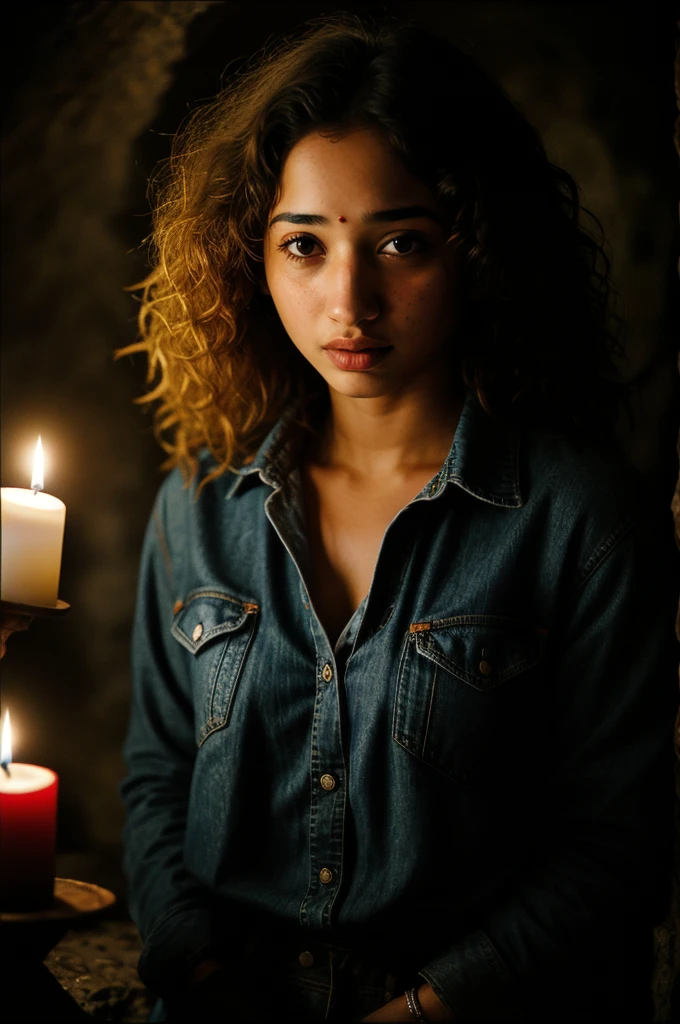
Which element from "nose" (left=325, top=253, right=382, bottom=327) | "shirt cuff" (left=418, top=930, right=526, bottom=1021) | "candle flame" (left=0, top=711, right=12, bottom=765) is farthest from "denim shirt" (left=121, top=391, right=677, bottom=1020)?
"candle flame" (left=0, top=711, right=12, bottom=765)

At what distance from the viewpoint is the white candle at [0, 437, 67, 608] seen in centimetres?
75

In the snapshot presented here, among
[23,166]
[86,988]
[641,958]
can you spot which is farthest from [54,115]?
[641,958]

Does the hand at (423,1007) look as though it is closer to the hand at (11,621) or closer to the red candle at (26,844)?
the red candle at (26,844)

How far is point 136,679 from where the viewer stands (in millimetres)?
1305

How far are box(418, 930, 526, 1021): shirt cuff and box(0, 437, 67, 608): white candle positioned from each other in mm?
609

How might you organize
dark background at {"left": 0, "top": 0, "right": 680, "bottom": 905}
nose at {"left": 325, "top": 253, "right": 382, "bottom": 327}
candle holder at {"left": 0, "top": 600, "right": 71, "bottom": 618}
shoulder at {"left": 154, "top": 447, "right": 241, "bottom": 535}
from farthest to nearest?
shoulder at {"left": 154, "top": 447, "right": 241, "bottom": 535}, dark background at {"left": 0, "top": 0, "right": 680, "bottom": 905}, nose at {"left": 325, "top": 253, "right": 382, "bottom": 327}, candle holder at {"left": 0, "top": 600, "right": 71, "bottom": 618}

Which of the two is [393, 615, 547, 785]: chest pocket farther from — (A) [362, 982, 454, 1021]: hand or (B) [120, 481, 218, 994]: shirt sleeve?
(B) [120, 481, 218, 994]: shirt sleeve

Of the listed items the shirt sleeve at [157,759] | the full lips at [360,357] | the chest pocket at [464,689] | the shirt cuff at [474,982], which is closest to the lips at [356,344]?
the full lips at [360,357]

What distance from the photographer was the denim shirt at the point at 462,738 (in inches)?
40.6

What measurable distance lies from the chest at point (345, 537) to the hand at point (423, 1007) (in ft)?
1.31

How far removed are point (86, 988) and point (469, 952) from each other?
486mm

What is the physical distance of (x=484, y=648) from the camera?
3.44 feet

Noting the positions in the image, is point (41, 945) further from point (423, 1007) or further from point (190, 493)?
point (190, 493)

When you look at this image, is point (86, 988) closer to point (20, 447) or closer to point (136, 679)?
point (136, 679)
